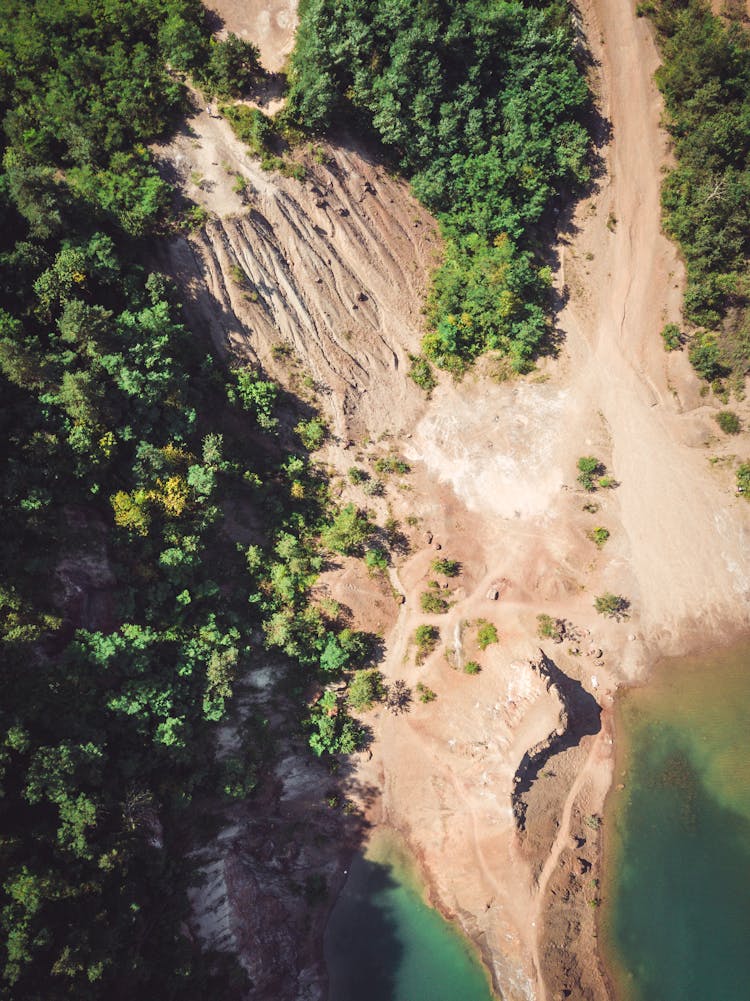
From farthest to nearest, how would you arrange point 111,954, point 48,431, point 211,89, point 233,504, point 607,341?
point 607,341 → point 233,504 → point 211,89 → point 48,431 → point 111,954

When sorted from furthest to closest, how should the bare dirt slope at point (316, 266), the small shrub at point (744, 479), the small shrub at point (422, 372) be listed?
the small shrub at point (422, 372) → the small shrub at point (744, 479) → the bare dirt slope at point (316, 266)

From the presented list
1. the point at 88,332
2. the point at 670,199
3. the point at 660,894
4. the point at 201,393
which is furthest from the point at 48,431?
the point at 660,894

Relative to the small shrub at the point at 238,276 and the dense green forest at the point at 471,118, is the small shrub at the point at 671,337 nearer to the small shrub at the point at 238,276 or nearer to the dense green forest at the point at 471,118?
the dense green forest at the point at 471,118

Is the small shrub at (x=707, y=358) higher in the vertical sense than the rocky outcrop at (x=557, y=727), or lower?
higher

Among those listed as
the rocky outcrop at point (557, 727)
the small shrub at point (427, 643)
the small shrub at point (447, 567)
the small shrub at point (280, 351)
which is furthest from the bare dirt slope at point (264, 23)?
the rocky outcrop at point (557, 727)

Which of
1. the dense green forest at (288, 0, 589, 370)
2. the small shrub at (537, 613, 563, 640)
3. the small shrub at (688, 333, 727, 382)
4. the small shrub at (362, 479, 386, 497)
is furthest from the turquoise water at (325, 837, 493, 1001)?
the small shrub at (688, 333, 727, 382)

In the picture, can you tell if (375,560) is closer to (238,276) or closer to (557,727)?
(557,727)

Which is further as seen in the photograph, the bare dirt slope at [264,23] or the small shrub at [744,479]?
the small shrub at [744,479]

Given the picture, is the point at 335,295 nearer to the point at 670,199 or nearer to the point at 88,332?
the point at 88,332
